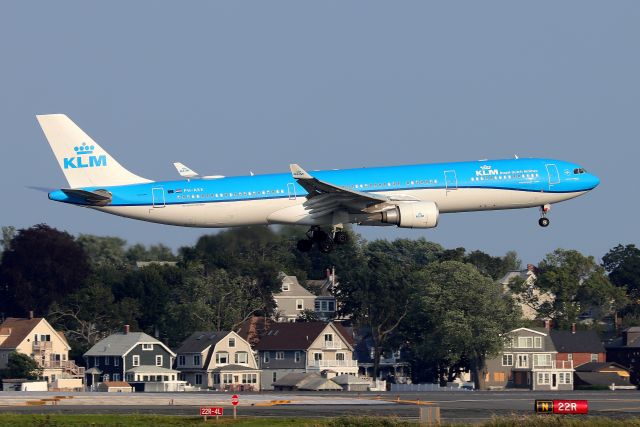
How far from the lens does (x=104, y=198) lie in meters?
72.9

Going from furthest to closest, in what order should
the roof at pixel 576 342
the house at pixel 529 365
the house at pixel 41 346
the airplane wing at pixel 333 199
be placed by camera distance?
1. the roof at pixel 576 342
2. the house at pixel 529 365
3. the house at pixel 41 346
4. the airplane wing at pixel 333 199

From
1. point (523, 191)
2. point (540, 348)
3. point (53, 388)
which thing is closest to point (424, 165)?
point (523, 191)

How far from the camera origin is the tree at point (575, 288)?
181 metres

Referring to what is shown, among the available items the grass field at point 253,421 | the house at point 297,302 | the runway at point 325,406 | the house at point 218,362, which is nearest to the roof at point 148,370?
the house at point 218,362

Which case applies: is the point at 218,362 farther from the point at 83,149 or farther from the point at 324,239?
the point at 83,149

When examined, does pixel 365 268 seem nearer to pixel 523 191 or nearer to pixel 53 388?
pixel 53 388

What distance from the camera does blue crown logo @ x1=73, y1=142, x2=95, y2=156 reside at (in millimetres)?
75500

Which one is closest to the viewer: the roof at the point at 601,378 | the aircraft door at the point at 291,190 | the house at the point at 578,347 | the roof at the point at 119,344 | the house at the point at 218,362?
the aircraft door at the point at 291,190

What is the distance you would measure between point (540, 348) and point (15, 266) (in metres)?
60.2

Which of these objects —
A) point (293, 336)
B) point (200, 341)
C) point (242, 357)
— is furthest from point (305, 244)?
point (293, 336)

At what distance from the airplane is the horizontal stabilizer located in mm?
55

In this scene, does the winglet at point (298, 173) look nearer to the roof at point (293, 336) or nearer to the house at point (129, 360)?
the house at point (129, 360)

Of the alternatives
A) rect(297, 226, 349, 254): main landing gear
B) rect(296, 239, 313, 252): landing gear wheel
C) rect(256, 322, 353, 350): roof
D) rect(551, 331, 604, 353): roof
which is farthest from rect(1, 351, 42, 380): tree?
rect(551, 331, 604, 353): roof

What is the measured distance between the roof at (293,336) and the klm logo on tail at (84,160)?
70.4 metres
